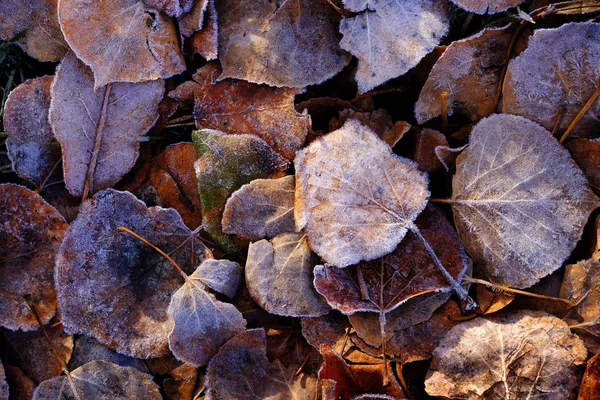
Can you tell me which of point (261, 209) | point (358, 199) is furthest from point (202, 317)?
point (358, 199)

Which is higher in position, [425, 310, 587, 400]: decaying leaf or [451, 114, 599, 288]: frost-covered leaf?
[451, 114, 599, 288]: frost-covered leaf

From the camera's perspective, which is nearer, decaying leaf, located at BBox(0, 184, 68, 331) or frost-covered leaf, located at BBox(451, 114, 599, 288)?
frost-covered leaf, located at BBox(451, 114, 599, 288)

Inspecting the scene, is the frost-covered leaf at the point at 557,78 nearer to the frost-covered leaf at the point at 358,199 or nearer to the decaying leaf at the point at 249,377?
the frost-covered leaf at the point at 358,199

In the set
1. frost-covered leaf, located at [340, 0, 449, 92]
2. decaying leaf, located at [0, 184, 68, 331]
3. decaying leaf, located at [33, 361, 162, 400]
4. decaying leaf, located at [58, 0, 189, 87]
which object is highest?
decaying leaf, located at [58, 0, 189, 87]

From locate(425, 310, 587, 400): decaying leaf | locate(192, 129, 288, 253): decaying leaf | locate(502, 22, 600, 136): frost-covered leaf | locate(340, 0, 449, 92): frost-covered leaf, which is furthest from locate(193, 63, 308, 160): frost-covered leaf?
locate(425, 310, 587, 400): decaying leaf

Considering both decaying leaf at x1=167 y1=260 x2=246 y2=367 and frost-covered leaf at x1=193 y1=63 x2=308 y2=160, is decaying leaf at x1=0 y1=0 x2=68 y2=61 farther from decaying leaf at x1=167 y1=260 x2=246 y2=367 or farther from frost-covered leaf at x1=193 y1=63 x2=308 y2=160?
decaying leaf at x1=167 y1=260 x2=246 y2=367

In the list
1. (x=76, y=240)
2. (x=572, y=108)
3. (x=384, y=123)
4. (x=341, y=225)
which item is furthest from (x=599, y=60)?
(x=76, y=240)

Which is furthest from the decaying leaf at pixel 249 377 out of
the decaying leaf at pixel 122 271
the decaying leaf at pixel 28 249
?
the decaying leaf at pixel 28 249
